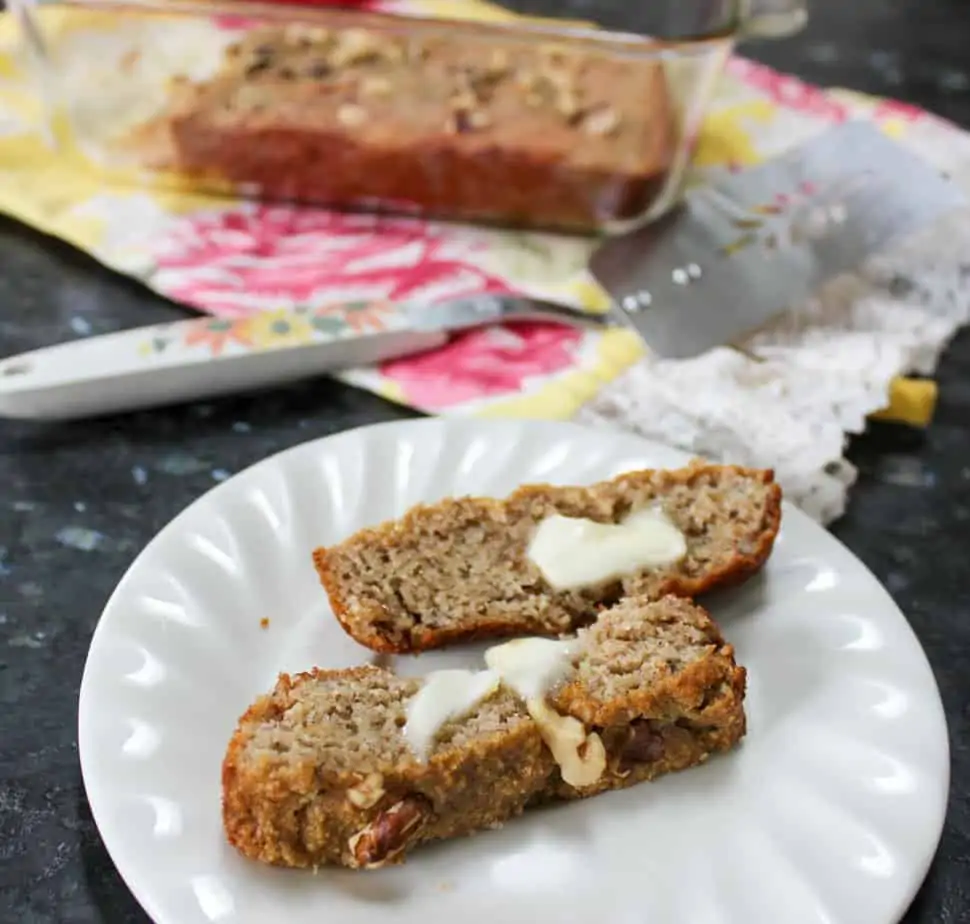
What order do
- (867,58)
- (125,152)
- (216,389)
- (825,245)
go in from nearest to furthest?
(216,389) → (825,245) → (125,152) → (867,58)

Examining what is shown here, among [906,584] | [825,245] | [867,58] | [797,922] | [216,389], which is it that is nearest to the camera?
[797,922]

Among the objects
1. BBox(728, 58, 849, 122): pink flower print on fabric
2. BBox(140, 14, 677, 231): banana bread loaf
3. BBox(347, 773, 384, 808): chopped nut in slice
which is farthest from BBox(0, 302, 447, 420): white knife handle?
BBox(728, 58, 849, 122): pink flower print on fabric

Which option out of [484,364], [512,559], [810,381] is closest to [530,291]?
[484,364]

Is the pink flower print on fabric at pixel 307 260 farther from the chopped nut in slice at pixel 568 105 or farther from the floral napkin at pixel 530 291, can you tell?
the chopped nut in slice at pixel 568 105

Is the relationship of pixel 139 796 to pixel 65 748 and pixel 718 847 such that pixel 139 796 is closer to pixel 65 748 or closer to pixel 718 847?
pixel 65 748

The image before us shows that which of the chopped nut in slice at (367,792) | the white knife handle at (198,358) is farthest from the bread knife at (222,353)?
the chopped nut in slice at (367,792)

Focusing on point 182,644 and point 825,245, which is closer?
point 182,644

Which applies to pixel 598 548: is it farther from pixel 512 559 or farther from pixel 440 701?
pixel 440 701

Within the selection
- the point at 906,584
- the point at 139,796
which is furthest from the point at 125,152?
the point at 906,584
